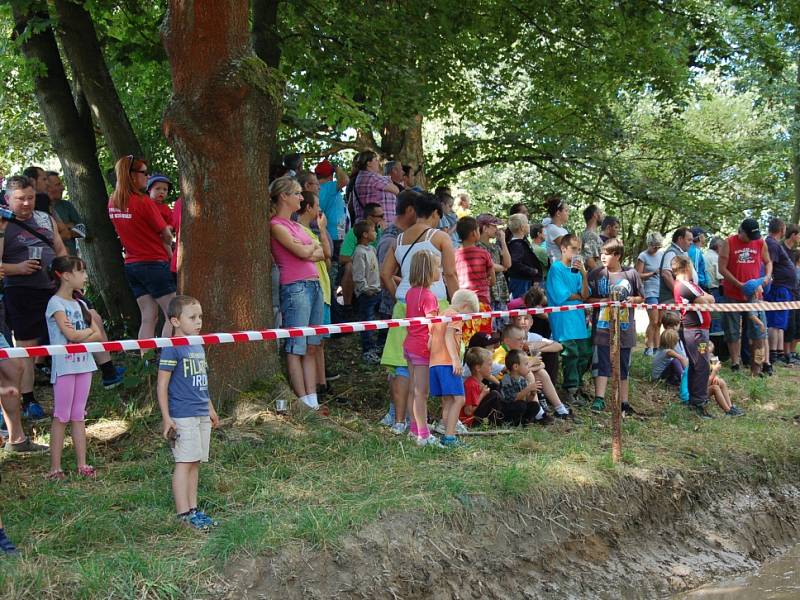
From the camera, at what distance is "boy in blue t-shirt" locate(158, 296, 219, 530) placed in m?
5.64

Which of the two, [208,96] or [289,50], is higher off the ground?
[289,50]

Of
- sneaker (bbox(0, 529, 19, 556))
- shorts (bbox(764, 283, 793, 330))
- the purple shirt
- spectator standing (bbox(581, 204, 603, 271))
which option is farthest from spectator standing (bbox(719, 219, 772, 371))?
sneaker (bbox(0, 529, 19, 556))

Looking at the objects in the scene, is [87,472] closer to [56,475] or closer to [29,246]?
[56,475]

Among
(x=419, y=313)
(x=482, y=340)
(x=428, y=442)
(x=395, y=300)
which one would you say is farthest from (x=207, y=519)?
(x=482, y=340)

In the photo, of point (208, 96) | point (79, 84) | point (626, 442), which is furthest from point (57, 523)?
point (79, 84)

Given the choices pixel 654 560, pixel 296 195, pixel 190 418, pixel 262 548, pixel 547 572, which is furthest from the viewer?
pixel 296 195

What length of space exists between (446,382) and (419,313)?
65 cm

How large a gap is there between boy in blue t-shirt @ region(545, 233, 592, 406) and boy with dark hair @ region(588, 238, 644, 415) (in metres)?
0.14

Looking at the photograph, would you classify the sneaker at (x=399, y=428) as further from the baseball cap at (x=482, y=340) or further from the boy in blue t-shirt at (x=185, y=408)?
the boy in blue t-shirt at (x=185, y=408)

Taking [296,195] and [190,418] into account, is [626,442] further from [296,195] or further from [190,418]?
[190,418]

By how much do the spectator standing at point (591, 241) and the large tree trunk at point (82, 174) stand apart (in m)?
5.52

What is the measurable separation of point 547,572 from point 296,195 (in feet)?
13.1

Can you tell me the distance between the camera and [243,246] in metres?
7.67

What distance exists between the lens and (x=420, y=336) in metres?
7.70
